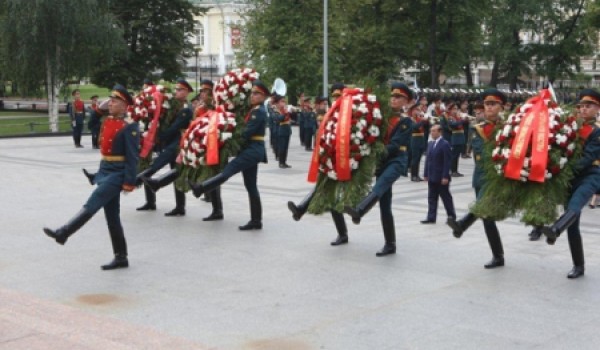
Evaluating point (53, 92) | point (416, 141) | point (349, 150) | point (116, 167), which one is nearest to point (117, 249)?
point (116, 167)

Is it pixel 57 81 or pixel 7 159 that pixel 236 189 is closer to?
pixel 7 159

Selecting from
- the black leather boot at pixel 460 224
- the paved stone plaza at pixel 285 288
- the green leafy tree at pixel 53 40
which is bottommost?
the paved stone plaza at pixel 285 288

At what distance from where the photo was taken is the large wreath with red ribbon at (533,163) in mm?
8625

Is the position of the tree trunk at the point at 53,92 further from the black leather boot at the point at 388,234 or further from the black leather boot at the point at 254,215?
the black leather boot at the point at 388,234

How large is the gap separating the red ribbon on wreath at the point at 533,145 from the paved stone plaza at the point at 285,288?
1101 millimetres

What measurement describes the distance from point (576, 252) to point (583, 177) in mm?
795

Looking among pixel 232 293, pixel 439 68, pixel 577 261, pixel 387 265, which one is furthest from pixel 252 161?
pixel 439 68

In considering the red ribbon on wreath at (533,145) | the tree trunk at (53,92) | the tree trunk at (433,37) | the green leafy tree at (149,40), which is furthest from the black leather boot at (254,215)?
the green leafy tree at (149,40)

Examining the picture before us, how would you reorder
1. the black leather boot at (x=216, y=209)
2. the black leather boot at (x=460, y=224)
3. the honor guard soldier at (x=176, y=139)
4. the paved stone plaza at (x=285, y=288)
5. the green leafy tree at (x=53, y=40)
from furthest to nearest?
the green leafy tree at (x=53, y=40) → the honor guard soldier at (x=176, y=139) → the black leather boot at (x=216, y=209) → the black leather boot at (x=460, y=224) → the paved stone plaza at (x=285, y=288)

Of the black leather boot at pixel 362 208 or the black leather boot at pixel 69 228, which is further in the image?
the black leather boot at pixel 362 208

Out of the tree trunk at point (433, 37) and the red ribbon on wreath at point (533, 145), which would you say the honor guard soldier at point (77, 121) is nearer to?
the red ribbon on wreath at point (533, 145)

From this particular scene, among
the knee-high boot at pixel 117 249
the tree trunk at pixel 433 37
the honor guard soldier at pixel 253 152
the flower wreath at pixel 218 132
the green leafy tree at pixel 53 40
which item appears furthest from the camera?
the tree trunk at pixel 433 37

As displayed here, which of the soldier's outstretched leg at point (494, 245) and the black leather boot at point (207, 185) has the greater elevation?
the black leather boot at point (207, 185)

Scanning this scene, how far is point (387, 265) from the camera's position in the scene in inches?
378
